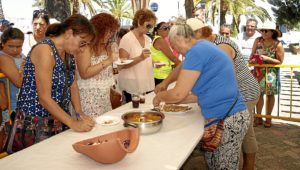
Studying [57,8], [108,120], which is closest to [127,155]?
[108,120]

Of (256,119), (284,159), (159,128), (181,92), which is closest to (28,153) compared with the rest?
(159,128)

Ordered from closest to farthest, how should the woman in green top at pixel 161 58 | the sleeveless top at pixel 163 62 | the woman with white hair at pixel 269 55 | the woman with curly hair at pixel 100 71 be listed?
the woman with curly hair at pixel 100 71 < the woman in green top at pixel 161 58 < the sleeveless top at pixel 163 62 < the woman with white hair at pixel 269 55

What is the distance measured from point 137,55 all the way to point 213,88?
206cm

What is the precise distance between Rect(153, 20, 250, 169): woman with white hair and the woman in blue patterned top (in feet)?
2.34

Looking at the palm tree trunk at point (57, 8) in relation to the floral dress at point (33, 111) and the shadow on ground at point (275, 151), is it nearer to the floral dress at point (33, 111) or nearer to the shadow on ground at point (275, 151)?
the shadow on ground at point (275, 151)

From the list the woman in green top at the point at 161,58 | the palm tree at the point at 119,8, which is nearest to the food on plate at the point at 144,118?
the woman in green top at the point at 161,58

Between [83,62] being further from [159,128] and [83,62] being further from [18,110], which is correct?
[159,128]

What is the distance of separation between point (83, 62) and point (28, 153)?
1.08 m

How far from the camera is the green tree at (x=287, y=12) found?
39.4 metres

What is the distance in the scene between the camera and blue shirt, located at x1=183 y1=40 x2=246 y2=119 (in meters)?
2.19

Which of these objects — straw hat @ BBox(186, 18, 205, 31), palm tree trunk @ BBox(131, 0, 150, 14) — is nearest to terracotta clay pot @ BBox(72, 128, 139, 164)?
straw hat @ BBox(186, 18, 205, 31)

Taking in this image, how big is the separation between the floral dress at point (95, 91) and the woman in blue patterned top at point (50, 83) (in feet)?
2.25

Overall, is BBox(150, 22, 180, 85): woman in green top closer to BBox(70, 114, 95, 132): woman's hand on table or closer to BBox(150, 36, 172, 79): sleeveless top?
BBox(150, 36, 172, 79): sleeveless top

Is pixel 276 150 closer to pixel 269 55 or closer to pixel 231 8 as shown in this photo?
pixel 269 55
